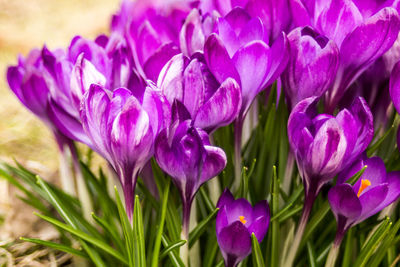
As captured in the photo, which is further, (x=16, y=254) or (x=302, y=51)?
(x=16, y=254)

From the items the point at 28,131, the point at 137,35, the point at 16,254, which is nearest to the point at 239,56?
the point at 137,35

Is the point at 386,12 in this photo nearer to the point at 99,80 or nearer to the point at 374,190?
the point at 374,190

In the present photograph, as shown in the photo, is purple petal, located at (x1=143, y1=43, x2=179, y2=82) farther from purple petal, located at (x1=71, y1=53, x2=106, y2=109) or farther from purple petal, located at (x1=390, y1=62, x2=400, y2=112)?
purple petal, located at (x1=390, y1=62, x2=400, y2=112)

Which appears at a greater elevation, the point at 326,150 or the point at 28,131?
the point at 28,131

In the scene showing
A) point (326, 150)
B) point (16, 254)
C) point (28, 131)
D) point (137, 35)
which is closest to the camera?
point (326, 150)

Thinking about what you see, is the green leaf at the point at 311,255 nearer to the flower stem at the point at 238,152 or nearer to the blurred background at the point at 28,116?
the flower stem at the point at 238,152

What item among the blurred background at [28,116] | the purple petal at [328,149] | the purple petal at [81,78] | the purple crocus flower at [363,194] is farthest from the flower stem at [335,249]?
the blurred background at [28,116]
